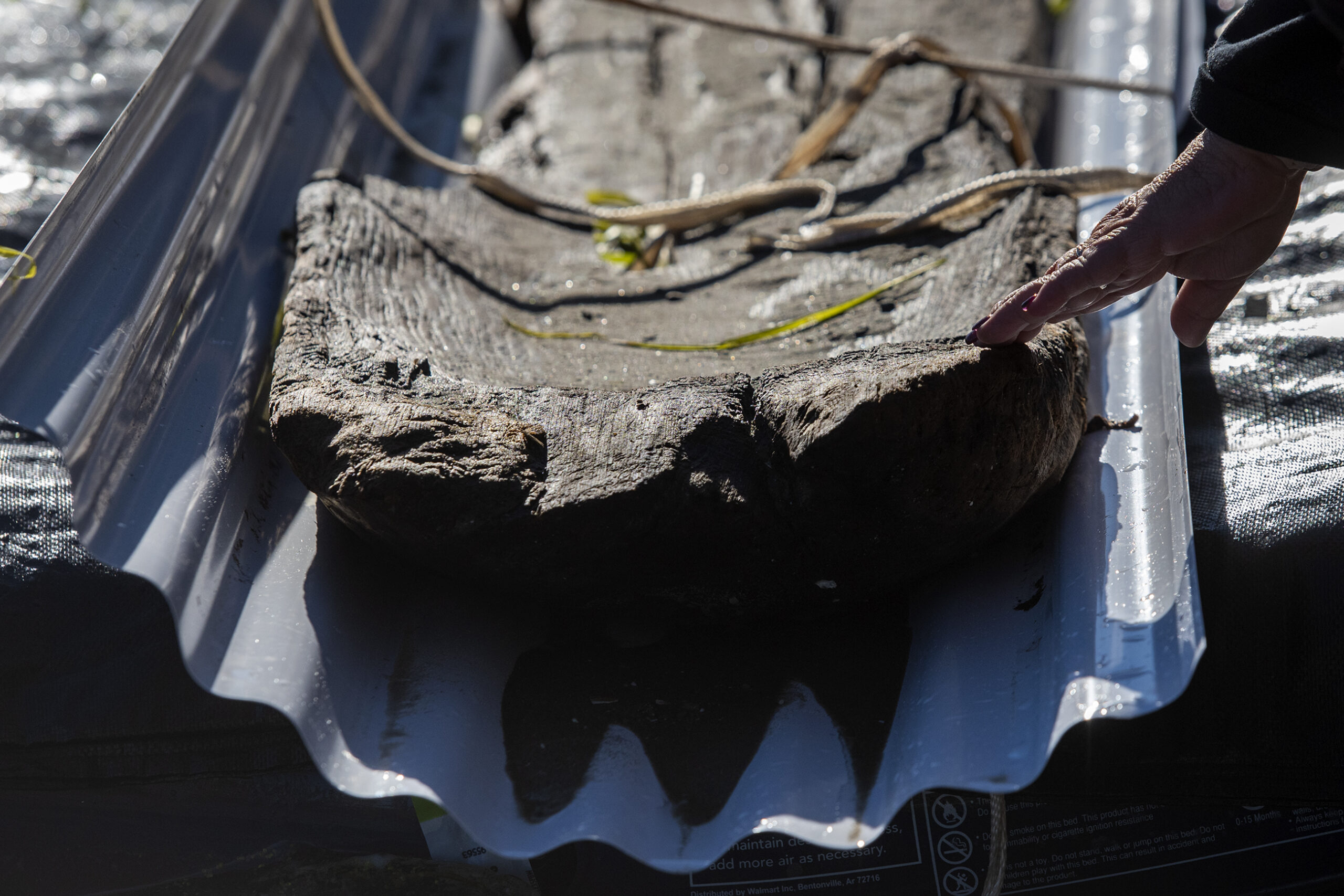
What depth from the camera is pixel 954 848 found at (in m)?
1.37

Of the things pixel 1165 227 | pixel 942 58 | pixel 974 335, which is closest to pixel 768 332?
pixel 974 335

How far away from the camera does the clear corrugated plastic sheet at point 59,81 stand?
2.33m

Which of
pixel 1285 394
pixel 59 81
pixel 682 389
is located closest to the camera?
pixel 682 389

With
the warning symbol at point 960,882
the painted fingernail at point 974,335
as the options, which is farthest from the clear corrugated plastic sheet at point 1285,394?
the warning symbol at point 960,882

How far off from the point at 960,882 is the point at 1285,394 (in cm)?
100

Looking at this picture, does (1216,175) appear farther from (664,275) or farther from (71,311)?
(71,311)

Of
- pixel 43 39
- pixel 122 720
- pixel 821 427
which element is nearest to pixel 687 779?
pixel 821 427

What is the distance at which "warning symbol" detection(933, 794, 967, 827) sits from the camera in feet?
4.48

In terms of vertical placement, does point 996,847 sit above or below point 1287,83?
below

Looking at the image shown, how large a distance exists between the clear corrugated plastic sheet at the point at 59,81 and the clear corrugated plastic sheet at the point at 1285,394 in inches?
94.3

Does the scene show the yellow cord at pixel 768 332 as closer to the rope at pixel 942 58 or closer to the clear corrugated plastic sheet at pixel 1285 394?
the clear corrugated plastic sheet at pixel 1285 394

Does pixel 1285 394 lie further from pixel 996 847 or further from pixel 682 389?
pixel 682 389

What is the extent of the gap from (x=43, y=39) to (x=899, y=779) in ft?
10.8

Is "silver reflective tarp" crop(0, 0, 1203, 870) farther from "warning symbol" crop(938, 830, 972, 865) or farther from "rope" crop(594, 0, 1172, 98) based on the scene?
"rope" crop(594, 0, 1172, 98)
